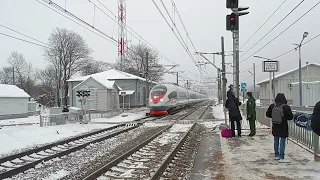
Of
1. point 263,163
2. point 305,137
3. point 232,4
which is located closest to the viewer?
point 263,163

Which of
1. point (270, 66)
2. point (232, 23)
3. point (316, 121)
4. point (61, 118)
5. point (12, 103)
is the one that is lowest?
point (61, 118)

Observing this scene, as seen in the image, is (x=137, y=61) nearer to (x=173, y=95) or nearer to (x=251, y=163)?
(x=173, y=95)

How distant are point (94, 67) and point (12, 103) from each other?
169ft

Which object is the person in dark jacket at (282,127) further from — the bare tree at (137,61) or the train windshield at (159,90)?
the bare tree at (137,61)

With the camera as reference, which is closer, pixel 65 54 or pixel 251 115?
pixel 251 115

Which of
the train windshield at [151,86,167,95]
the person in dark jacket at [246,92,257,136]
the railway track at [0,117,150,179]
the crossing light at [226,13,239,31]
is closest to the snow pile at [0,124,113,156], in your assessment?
the railway track at [0,117,150,179]

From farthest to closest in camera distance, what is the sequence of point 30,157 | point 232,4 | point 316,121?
point 232,4 < point 30,157 < point 316,121

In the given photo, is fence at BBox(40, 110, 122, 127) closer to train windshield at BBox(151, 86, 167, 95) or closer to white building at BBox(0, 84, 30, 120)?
train windshield at BBox(151, 86, 167, 95)

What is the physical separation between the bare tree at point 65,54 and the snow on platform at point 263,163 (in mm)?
61268

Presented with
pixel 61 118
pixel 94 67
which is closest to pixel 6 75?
pixel 94 67

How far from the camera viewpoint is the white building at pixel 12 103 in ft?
129

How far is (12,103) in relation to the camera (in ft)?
134

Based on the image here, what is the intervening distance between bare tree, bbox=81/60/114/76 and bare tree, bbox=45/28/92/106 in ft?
9.12

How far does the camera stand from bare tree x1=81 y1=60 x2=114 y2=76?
78062 mm
